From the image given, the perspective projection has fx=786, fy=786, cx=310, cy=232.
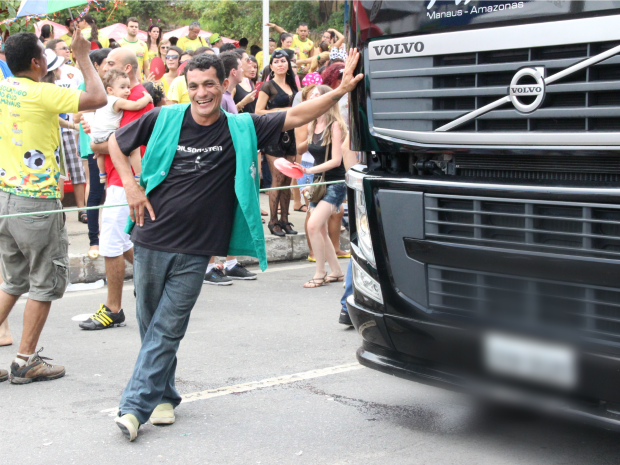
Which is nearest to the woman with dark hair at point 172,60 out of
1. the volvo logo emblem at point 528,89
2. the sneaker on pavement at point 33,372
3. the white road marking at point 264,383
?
the sneaker on pavement at point 33,372

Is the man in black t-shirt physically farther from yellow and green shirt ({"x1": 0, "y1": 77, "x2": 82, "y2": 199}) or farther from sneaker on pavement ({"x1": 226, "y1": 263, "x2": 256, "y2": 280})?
sneaker on pavement ({"x1": 226, "y1": 263, "x2": 256, "y2": 280})

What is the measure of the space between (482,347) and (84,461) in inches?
75.1

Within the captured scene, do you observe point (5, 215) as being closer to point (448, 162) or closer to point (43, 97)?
point (43, 97)

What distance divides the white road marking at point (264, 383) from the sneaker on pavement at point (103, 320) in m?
1.81

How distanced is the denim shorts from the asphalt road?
5.91 feet

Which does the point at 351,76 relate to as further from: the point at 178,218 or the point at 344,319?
the point at 344,319

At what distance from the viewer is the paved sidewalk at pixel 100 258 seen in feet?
25.8

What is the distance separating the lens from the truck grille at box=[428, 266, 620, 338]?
119 inches

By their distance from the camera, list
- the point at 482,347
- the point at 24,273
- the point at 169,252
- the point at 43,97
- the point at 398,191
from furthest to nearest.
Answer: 1. the point at 24,273
2. the point at 43,97
3. the point at 169,252
4. the point at 398,191
5. the point at 482,347

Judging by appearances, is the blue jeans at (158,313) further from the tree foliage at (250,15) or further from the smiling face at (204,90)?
the tree foliage at (250,15)

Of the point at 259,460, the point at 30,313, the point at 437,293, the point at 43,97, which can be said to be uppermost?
the point at 43,97

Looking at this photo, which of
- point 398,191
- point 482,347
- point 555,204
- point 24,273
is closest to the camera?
point 555,204

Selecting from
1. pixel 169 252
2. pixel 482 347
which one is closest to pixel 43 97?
pixel 169 252

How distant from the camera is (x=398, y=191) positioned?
363 cm
